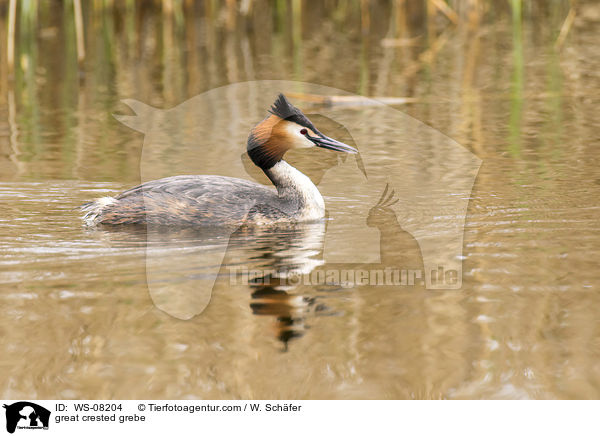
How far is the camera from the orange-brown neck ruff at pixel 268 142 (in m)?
7.31

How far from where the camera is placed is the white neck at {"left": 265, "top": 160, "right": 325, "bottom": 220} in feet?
23.5

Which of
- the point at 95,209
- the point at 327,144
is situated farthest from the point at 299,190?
the point at 95,209

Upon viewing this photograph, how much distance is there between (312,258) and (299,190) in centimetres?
130

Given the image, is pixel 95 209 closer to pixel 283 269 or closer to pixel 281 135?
pixel 281 135

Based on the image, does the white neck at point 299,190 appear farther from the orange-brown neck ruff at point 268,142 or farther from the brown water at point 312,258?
the brown water at point 312,258

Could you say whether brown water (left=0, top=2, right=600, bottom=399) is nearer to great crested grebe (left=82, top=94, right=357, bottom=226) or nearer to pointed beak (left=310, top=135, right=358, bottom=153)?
great crested grebe (left=82, top=94, right=357, bottom=226)

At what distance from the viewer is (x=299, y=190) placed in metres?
7.25

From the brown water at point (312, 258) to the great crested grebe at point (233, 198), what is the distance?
23cm

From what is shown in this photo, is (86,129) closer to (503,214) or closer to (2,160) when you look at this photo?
(2,160)

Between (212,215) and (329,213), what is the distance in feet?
2.89

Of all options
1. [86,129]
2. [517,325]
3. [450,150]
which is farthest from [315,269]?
[86,129]

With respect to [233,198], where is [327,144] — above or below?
above
